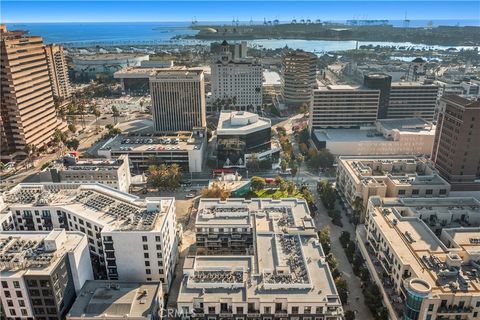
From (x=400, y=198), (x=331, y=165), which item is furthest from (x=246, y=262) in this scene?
(x=331, y=165)

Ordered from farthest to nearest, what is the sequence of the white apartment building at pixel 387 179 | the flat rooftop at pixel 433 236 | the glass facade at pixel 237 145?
the glass facade at pixel 237 145 < the white apartment building at pixel 387 179 < the flat rooftop at pixel 433 236

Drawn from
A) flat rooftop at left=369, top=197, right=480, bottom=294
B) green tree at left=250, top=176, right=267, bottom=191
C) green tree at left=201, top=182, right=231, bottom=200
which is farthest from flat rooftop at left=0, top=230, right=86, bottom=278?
flat rooftop at left=369, top=197, right=480, bottom=294

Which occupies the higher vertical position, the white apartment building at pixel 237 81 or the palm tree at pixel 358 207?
the white apartment building at pixel 237 81

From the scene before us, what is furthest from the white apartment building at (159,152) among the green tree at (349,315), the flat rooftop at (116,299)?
the green tree at (349,315)

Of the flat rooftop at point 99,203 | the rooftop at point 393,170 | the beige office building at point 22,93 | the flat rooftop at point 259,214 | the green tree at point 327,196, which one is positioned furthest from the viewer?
the beige office building at point 22,93

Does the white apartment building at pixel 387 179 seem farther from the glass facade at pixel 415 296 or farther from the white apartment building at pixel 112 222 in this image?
the white apartment building at pixel 112 222

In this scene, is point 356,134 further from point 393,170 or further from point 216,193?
point 216,193

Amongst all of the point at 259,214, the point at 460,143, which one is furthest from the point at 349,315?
the point at 460,143
